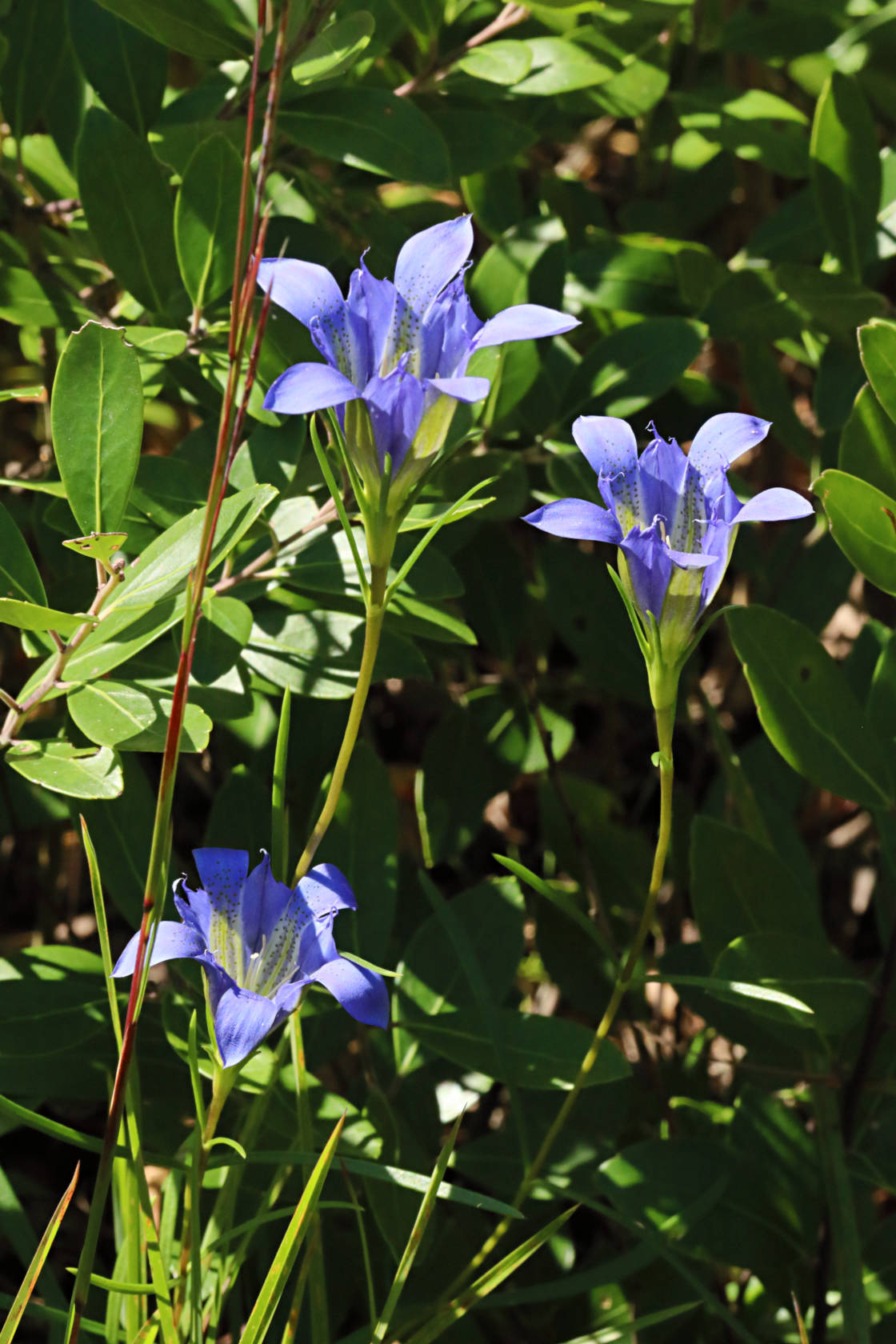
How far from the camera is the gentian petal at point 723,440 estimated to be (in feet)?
2.48

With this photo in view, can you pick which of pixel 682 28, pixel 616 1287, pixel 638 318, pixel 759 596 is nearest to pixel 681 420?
pixel 638 318

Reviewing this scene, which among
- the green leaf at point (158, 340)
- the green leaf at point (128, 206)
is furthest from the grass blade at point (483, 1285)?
the green leaf at point (128, 206)

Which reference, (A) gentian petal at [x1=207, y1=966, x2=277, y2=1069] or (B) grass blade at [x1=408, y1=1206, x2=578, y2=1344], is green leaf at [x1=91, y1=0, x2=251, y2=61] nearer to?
(A) gentian petal at [x1=207, y1=966, x2=277, y2=1069]

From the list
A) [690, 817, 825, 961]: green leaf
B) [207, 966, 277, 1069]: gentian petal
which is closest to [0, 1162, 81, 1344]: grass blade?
[207, 966, 277, 1069]: gentian petal

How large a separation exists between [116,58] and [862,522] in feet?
2.58

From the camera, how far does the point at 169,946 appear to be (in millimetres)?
742

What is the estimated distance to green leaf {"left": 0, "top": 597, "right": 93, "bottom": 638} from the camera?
75cm

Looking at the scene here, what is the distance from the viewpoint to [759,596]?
5.12 feet

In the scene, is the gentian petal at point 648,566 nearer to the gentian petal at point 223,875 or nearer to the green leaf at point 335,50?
the gentian petal at point 223,875

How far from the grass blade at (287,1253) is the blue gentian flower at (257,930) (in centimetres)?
9

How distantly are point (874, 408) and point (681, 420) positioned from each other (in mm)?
486

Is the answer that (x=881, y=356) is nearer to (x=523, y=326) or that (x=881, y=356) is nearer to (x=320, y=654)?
(x=523, y=326)

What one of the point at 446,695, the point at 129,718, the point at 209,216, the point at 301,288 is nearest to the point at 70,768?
the point at 129,718

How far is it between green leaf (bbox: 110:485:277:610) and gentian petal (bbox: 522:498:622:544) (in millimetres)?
210
